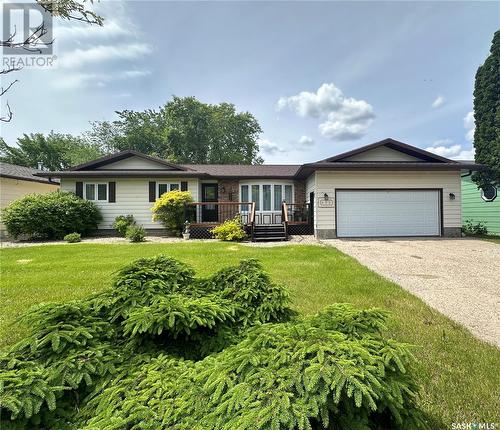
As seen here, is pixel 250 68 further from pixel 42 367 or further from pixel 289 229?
pixel 42 367

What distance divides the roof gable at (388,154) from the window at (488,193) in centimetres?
288

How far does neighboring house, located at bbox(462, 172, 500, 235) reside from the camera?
1400 centimetres

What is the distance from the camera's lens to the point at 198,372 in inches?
55.6

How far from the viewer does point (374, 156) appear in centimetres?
1395

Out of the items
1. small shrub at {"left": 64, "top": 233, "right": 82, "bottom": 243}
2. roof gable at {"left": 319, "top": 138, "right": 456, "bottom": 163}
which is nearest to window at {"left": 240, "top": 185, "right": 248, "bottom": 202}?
roof gable at {"left": 319, "top": 138, "right": 456, "bottom": 163}

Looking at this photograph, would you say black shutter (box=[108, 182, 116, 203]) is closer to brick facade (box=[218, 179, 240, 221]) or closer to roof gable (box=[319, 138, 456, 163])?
brick facade (box=[218, 179, 240, 221])

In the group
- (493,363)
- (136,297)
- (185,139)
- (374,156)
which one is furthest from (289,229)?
(185,139)

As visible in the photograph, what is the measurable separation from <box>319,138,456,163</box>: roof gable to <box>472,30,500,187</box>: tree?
2.56 metres

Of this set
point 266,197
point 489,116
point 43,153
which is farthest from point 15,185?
point 489,116

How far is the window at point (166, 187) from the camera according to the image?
15.0 meters

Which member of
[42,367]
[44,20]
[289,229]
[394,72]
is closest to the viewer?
[42,367]

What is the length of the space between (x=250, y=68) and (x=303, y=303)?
32.7 ft

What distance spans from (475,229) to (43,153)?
44.3m

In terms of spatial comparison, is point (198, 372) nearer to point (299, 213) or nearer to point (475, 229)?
point (299, 213)
